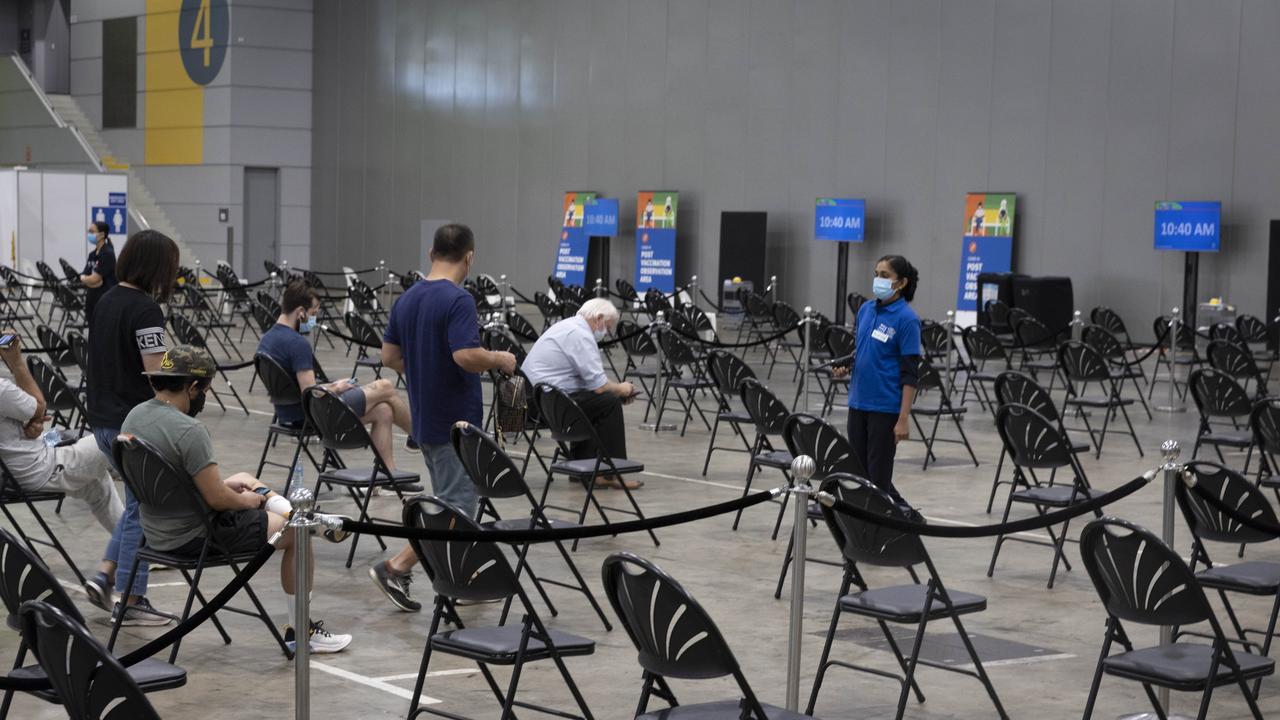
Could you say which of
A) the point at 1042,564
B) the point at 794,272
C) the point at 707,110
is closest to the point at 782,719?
the point at 1042,564

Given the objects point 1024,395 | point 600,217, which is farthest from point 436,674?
point 600,217

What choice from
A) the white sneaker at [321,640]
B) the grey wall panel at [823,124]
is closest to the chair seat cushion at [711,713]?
the white sneaker at [321,640]

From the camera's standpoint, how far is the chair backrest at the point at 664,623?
151 inches

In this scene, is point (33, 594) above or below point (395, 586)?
above

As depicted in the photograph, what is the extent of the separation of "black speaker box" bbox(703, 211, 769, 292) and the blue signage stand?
1120mm

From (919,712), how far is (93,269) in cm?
1163

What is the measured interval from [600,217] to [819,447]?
1772 centimetres

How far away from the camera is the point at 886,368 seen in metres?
8.03

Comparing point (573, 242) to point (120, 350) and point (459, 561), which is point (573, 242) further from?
point (459, 561)

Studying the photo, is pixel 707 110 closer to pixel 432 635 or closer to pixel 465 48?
pixel 465 48

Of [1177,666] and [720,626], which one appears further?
[720,626]

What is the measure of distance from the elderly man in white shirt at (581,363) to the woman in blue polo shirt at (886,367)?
1.68 metres

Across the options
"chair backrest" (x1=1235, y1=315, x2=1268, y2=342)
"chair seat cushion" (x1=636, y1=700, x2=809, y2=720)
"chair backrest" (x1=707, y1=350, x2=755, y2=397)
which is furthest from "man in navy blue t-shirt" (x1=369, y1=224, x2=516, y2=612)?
"chair backrest" (x1=1235, y1=315, x2=1268, y2=342)

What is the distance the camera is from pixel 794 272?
22.6 meters
